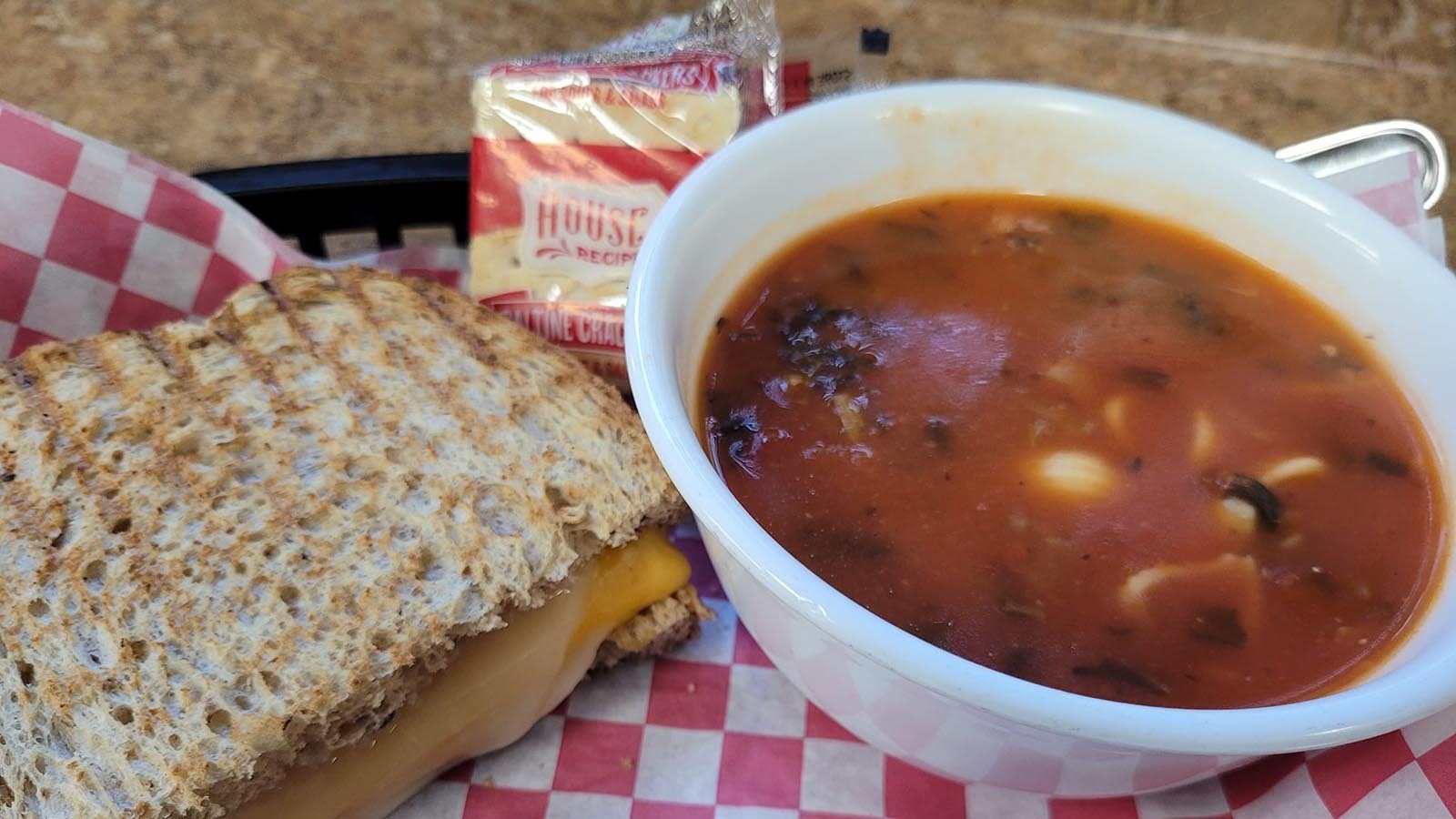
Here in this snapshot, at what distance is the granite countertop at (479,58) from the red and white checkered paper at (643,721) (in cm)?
71

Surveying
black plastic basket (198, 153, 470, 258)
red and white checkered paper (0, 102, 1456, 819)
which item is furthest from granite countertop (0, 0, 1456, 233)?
red and white checkered paper (0, 102, 1456, 819)

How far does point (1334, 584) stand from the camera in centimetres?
99

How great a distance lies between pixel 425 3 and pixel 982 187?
1.47m

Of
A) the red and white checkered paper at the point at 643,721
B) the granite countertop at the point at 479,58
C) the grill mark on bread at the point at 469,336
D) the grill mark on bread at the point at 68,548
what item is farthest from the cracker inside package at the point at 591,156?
the granite countertop at the point at 479,58

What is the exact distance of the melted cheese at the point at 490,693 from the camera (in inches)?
43.6

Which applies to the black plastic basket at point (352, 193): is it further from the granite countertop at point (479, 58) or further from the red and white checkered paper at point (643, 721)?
the granite countertop at point (479, 58)

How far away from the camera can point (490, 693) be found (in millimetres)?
1179

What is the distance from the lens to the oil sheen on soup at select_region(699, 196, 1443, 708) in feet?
3.15

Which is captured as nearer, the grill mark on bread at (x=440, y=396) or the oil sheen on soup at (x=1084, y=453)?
the oil sheen on soup at (x=1084, y=453)

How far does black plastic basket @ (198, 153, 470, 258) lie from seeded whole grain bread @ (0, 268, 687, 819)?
218 millimetres

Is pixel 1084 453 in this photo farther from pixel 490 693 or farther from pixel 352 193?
pixel 352 193

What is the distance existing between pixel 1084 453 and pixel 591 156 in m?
0.80

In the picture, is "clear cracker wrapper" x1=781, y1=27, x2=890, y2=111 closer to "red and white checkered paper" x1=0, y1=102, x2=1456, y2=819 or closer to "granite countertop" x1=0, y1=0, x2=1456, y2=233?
"granite countertop" x1=0, y1=0, x2=1456, y2=233

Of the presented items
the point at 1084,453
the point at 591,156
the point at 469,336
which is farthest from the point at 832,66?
the point at 1084,453
